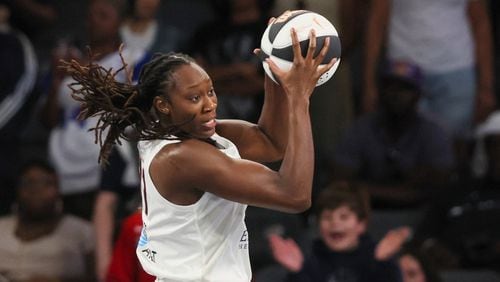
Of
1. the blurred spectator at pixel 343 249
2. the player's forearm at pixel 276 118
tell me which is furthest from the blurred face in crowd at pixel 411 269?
the player's forearm at pixel 276 118

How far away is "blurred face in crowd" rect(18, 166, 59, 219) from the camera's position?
7.15 meters

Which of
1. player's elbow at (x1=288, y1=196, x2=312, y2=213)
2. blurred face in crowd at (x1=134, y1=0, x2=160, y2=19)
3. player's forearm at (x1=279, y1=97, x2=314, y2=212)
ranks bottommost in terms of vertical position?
blurred face in crowd at (x1=134, y1=0, x2=160, y2=19)

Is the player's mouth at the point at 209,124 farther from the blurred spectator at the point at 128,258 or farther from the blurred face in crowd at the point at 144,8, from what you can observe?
the blurred face in crowd at the point at 144,8

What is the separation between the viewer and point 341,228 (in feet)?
19.6

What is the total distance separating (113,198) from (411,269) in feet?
5.94

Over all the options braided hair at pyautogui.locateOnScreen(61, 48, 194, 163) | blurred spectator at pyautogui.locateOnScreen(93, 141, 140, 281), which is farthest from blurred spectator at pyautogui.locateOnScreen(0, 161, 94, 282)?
braided hair at pyautogui.locateOnScreen(61, 48, 194, 163)

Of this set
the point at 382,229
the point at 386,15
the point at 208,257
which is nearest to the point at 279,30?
the point at 208,257

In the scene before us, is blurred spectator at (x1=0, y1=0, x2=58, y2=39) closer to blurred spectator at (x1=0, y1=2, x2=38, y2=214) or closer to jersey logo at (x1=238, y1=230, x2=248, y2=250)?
blurred spectator at (x1=0, y1=2, x2=38, y2=214)

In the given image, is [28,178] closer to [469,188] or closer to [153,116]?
[469,188]

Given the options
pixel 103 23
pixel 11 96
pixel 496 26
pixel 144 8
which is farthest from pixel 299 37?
pixel 496 26

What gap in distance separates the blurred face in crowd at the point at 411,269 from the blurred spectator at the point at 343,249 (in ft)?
0.71

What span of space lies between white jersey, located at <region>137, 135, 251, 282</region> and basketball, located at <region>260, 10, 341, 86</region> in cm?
36

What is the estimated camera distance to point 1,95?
25.3 ft

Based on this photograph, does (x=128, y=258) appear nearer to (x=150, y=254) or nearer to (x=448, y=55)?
(x=150, y=254)
